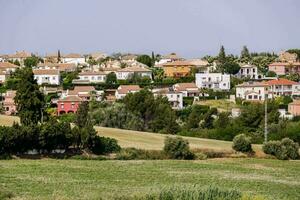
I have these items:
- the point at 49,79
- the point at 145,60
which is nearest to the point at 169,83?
the point at 49,79

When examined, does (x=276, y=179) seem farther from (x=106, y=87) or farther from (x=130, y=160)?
(x=106, y=87)

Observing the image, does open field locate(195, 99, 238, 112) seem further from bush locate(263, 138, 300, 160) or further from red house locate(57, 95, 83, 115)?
bush locate(263, 138, 300, 160)

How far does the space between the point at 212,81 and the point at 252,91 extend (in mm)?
12081

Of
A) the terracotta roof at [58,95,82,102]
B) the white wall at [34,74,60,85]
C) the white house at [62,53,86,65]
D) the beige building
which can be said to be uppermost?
the white house at [62,53,86,65]

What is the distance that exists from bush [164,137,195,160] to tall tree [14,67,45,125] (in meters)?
8.61

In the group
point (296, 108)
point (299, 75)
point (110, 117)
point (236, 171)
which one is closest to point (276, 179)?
point (236, 171)

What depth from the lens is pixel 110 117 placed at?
62.7m

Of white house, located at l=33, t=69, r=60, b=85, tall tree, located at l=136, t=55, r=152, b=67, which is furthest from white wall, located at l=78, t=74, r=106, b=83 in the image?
tall tree, located at l=136, t=55, r=152, b=67

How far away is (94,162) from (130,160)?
2.53 m

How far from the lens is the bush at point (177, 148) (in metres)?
40.7

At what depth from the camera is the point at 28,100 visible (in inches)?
1671

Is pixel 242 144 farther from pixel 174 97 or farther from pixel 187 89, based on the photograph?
Answer: pixel 187 89

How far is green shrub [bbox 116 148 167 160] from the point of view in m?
39.7

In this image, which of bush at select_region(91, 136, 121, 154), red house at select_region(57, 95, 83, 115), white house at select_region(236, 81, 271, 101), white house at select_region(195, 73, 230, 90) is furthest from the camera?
white house at select_region(195, 73, 230, 90)
